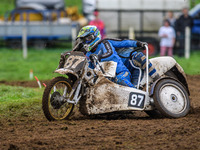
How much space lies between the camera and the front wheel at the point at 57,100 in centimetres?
729

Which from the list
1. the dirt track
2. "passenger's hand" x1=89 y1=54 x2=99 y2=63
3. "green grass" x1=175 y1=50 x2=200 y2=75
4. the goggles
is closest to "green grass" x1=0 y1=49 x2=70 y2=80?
"green grass" x1=175 y1=50 x2=200 y2=75

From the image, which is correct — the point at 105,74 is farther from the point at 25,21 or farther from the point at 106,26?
the point at 25,21

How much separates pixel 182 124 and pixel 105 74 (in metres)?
1.62

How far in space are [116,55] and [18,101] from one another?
8.90ft

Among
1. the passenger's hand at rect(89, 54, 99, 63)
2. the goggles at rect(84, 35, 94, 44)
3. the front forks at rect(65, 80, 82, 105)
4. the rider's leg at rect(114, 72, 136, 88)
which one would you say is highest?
the goggles at rect(84, 35, 94, 44)

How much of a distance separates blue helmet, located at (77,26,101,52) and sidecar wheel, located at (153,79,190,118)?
1343 millimetres

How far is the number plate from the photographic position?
796 centimetres

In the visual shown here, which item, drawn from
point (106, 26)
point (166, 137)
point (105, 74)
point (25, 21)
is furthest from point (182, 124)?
point (25, 21)

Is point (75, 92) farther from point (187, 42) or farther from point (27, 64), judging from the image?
point (187, 42)

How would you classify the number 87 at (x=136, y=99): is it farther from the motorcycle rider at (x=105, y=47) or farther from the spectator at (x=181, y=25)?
the spectator at (x=181, y=25)

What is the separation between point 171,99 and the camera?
810 centimetres

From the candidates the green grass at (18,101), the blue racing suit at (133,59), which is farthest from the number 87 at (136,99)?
the green grass at (18,101)

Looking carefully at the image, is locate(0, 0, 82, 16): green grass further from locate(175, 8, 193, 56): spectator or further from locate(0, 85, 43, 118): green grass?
locate(0, 85, 43, 118): green grass

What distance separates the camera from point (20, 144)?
19.5 feet
